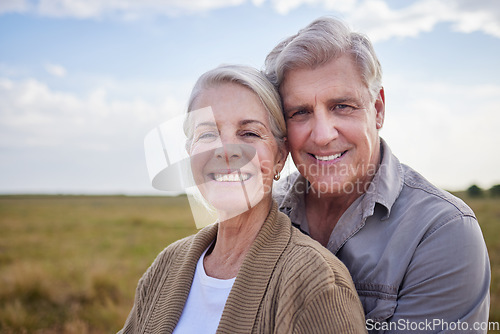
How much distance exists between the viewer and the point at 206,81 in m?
2.23

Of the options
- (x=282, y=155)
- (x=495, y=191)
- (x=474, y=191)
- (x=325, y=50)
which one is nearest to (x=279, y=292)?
(x=282, y=155)

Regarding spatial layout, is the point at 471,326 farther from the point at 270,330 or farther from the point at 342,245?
the point at 270,330

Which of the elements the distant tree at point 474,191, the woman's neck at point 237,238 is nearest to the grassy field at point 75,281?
the woman's neck at point 237,238

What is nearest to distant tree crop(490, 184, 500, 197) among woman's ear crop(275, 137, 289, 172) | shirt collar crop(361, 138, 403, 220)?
shirt collar crop(361, 138, 403, 220)

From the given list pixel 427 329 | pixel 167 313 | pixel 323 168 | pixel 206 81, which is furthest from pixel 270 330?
pixel 206 81

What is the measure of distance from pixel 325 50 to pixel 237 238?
126 cm

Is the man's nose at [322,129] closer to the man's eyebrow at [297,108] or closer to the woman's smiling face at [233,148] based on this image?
the man's eyebrow at [297,108]

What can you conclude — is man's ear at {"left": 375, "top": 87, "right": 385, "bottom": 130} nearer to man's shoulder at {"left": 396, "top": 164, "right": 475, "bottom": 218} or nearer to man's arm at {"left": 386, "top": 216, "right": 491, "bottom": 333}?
man's shoulder at {"left": 396, "top": 164, "right": 475, "bottom": 218}

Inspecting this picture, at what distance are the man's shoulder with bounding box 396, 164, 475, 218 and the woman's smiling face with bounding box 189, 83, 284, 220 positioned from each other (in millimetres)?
874

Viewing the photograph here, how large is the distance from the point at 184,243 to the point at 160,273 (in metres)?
0.24

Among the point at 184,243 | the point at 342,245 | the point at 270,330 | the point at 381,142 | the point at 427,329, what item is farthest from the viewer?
the point at 381,142

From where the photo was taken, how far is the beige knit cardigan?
1.63 m

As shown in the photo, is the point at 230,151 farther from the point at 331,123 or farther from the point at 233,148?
the point at 331,123

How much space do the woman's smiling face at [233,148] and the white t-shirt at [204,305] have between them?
16.2 inches
